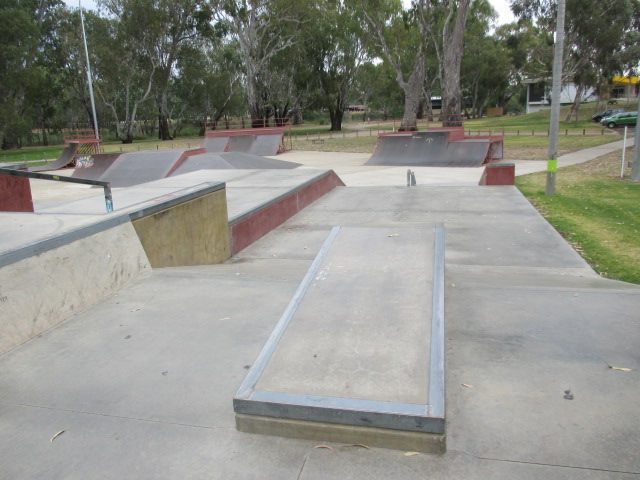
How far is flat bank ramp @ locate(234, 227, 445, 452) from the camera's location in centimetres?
236

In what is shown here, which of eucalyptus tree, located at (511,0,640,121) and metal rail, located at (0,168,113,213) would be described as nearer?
metal rail, located at (0,168,113,213)

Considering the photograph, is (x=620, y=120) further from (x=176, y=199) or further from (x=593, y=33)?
(x=176, y=199)

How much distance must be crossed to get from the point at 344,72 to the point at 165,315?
52962 millimetres

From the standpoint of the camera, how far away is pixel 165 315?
385 cm

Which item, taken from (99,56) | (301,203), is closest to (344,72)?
(99,56)

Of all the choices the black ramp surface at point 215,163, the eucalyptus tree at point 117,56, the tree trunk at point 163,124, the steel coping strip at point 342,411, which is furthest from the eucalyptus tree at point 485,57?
the steel coping strip at point 342,411

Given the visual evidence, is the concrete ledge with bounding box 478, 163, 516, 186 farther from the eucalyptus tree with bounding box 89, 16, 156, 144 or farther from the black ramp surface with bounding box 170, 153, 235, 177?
the eucalyptus tree with bounding box 89, 16, 156, 144

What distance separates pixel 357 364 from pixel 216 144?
29291 mm

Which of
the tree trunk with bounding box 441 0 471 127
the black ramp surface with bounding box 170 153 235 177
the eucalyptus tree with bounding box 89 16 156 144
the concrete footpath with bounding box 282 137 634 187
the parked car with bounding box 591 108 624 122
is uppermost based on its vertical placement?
the eucalyptus tree with bounding box 89 16 156 144

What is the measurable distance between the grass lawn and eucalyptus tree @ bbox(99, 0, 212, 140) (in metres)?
37.1

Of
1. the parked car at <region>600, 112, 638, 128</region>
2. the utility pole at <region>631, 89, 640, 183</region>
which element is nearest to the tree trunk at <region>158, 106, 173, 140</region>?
the parked car at <region>600, 112, 638, 128</region>

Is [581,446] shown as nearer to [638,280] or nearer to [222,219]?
[638,280]

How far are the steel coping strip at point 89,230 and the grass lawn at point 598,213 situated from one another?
17.2ft

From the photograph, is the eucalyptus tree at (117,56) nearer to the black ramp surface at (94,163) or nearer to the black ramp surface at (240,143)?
the black ramp surface at (240,143)
